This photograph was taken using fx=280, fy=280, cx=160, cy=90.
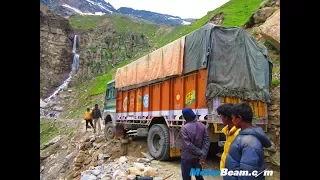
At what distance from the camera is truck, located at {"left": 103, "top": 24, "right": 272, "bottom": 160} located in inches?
215

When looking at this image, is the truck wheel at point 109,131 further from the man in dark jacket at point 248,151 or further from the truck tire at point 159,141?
the man in dark jacket at point 248,151

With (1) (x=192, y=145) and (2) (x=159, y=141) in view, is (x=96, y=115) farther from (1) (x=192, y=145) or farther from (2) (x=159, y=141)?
(1) (x=192, y=145)

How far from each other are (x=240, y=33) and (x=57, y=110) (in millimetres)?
12213

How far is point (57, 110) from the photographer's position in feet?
50.4

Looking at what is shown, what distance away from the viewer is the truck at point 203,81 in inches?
215

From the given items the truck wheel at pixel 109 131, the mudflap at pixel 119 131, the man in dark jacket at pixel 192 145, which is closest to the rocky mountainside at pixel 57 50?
the truck wheel at pixel 109 131

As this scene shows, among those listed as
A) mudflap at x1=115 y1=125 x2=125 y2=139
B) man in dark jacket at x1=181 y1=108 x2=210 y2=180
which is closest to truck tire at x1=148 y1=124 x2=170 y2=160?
man in dark jacket at x1=181 y1=108 x2=210 y2=180

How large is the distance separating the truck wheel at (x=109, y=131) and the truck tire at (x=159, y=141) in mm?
3014

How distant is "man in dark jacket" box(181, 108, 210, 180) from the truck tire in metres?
2.40

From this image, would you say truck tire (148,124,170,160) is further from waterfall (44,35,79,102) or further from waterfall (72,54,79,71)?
waterfall (72,54,79,71)
